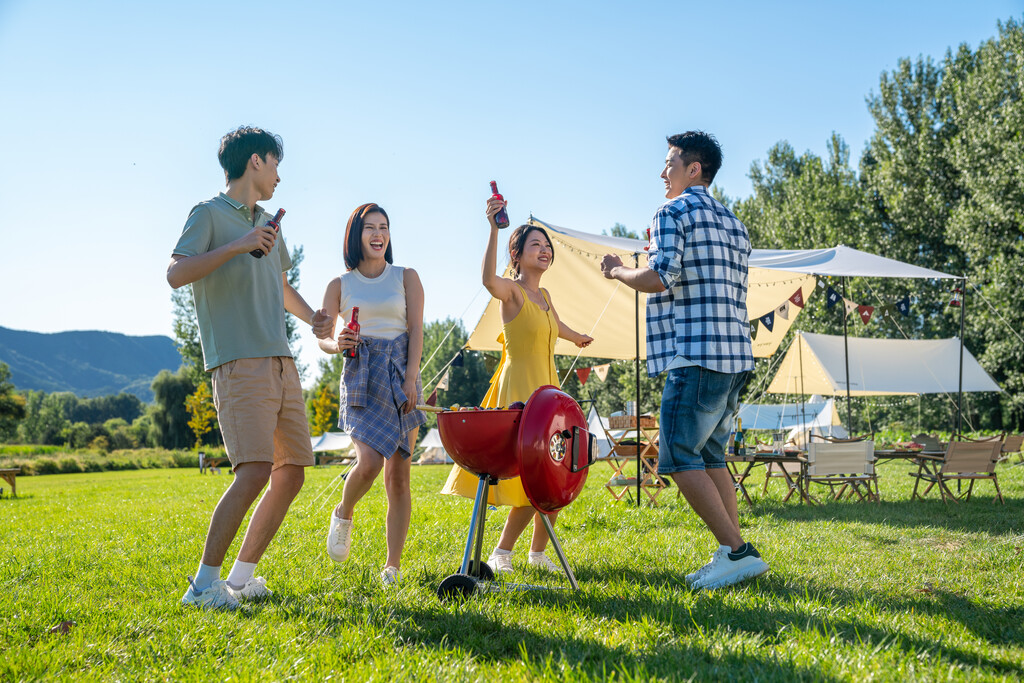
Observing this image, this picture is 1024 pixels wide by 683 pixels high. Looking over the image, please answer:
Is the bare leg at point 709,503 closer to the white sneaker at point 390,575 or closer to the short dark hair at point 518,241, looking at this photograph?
the white sneaker at point 390,575

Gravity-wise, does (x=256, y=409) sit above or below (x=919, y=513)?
above

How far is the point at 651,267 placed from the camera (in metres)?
3.29

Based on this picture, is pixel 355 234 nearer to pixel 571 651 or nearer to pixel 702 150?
pixel 702 150

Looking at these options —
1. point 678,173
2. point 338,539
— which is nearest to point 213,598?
point 338,539

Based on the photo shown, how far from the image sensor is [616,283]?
9.16 metres

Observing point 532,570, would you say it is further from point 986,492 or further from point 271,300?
point 986,492

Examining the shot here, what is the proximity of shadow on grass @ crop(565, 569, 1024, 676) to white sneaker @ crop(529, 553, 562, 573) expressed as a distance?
0.56 metres

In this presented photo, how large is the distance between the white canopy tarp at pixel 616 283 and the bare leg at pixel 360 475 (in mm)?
4049

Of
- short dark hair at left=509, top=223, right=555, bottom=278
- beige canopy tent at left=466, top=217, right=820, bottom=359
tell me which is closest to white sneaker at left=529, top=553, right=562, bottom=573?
short dark hair at left=509, top=223, right=555, bottom=278

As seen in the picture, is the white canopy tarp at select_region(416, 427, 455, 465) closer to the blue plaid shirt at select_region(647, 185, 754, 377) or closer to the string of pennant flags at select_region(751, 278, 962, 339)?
the string of pennant flags at select_region(751, 278, 962, 339)

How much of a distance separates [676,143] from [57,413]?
3905 inches

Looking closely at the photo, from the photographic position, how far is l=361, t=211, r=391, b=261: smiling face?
3518 millimetres

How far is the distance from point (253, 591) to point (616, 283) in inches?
273

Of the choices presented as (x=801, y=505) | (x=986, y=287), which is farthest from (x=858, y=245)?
(x=801, y=505)
